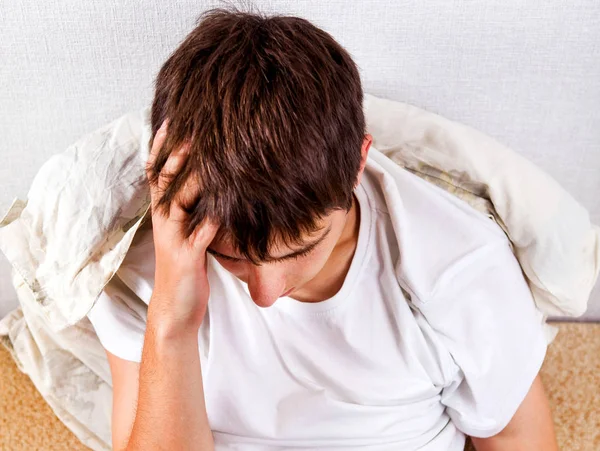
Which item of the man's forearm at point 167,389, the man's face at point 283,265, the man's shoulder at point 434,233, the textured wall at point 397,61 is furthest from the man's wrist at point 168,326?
the textured wall at point 397,61

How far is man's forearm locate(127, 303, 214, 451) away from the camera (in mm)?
796

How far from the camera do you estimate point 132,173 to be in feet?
2.79

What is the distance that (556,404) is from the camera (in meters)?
1.09

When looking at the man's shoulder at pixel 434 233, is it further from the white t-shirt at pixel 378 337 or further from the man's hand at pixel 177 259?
the man's hand at pixel 177 259

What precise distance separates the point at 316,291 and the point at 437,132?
0.26m

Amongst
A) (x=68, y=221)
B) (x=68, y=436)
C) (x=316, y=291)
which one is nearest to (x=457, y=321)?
(x=316, y=291)

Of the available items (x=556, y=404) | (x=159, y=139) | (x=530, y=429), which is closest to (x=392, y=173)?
(x=159, y=139)

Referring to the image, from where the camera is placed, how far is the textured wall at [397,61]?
3.01 ft

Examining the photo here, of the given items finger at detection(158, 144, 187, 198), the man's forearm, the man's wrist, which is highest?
finger at detection(158, 144, 187, 198)

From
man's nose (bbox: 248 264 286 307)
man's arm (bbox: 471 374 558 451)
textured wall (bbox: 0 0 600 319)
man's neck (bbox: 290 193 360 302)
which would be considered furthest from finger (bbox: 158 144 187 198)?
man's arm (bbox: 471 374 558 451)

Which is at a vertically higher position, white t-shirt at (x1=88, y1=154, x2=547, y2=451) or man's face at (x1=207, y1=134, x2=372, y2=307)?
man's face at (x1=207, y1=134, x2=372, y2=307)

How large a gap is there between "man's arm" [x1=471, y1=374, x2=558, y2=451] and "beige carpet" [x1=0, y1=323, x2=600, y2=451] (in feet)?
0.45

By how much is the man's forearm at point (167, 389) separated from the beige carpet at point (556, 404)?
0.34 meters

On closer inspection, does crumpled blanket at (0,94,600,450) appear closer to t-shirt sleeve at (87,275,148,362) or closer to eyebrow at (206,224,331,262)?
t-shirt sleeve at (87,275,148,362)
